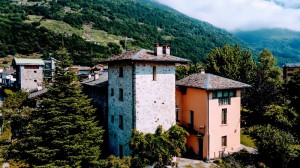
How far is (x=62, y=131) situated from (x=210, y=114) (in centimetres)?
1490

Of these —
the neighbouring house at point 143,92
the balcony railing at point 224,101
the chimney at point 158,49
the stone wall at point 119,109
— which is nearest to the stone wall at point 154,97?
the neighbouring house at point 143,92

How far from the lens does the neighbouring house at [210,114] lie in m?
29.7

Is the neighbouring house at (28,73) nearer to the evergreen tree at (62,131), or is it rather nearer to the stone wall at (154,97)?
the evergreen tree at (62,131)

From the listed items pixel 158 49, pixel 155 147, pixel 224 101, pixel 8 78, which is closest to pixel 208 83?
pixel 224 101

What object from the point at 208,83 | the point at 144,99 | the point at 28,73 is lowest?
the point at 144,99

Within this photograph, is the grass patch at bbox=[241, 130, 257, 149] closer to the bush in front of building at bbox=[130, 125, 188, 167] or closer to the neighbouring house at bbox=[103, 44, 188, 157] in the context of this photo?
the bush in front of building at bbox=[130, 125, 188, 167]

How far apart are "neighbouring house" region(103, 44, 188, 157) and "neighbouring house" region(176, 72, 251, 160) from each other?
3.50 meters

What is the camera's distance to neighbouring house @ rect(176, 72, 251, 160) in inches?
1169

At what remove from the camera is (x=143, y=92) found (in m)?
27.2

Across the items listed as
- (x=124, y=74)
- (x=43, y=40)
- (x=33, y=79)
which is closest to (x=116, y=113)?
(x=124, y=74)

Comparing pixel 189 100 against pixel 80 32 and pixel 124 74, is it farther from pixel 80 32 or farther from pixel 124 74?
pixel 80 32

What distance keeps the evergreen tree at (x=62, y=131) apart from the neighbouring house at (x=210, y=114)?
1080cm

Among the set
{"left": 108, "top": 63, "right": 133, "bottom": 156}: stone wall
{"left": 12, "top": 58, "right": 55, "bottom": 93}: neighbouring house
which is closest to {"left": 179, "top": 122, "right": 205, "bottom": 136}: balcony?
{"left": 108, "top": 63, "right": 133, "bottom": 156}: stone wall

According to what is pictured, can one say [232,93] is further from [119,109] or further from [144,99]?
[119,109]
